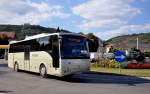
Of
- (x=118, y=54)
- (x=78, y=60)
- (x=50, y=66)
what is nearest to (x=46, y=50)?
(x=50, y=66)

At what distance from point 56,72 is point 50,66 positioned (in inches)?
41.5

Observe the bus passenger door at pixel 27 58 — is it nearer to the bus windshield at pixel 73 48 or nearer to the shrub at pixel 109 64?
the bus windshield at pixel 73 48

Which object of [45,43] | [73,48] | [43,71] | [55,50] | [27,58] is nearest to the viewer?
[73,48]

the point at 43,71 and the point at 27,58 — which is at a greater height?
the point at 27,58

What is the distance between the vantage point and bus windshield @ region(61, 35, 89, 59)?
78.7 feet

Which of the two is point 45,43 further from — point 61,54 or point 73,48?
point 73,48

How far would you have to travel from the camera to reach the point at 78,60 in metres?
24.0

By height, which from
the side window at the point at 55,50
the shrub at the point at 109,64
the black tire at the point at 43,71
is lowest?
the black tire at the point at 43,71


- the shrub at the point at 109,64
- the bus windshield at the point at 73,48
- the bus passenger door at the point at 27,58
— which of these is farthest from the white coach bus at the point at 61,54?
the shrub at the point at 109,64

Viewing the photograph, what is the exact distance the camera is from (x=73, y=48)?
24.2 meters

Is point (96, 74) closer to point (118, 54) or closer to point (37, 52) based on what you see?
point (118, 54)

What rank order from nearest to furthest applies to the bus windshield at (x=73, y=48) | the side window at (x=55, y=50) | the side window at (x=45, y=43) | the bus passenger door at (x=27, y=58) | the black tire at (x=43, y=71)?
the bus windshield at (x=73, y=48) < the side window at (x=55, y=50) < the side window at (x=45, y=43) < the black tire at (x=43, y=71) < the bus passenger door at (x=27, y=58)

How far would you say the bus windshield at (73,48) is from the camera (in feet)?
78.7

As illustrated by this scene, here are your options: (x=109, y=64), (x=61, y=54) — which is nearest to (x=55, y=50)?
(x=61, y=54)
